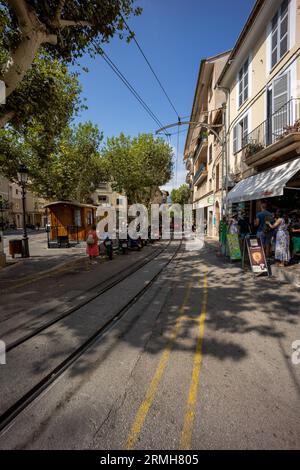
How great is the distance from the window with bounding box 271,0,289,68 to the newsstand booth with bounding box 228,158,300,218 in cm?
495

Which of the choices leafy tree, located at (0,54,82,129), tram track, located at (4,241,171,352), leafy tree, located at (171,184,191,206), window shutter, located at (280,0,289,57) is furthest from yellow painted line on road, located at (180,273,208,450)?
leafy tree, located at (171,184,191,206)

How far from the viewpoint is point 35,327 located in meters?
4.15

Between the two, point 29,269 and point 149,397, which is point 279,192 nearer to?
point 149,397

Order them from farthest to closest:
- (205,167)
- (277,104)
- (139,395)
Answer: (205,167) → (277,104) → (139,395)

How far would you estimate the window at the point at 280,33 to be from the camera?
9898 mm

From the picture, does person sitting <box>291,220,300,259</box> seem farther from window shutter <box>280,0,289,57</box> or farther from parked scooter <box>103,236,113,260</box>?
window shutter <box>280,0,289,57</box>

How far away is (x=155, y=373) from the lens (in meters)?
2.91

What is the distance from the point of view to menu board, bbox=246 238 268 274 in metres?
7.50

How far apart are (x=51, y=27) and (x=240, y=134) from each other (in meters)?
12.3

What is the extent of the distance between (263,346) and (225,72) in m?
17.9

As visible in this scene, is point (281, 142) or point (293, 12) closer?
point (281, 142)

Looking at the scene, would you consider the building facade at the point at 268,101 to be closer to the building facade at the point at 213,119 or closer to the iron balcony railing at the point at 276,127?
the iron balcony railing at the point at 276,127
